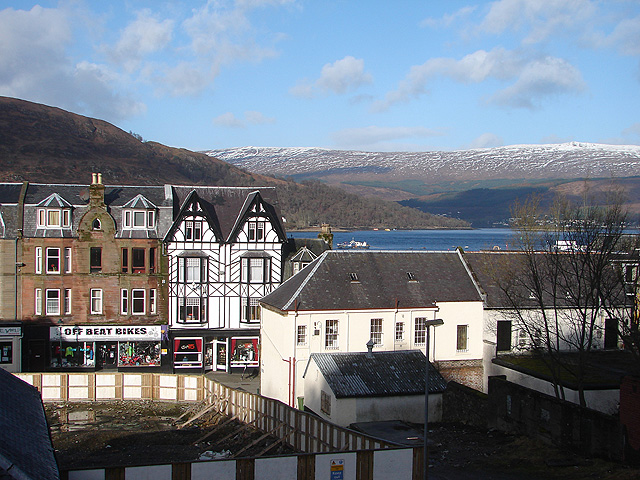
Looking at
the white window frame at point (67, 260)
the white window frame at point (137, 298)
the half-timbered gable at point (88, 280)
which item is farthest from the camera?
the white window frame at point (137, 298)

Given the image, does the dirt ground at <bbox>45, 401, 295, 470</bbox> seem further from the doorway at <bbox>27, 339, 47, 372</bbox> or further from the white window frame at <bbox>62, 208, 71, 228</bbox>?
the white window frame at <bbox>62, 208, 71, 228</bbox>

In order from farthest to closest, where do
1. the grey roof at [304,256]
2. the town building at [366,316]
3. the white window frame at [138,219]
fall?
1. the white window frame at [138,219]
2. the grey roof at [304,256]
3. the town building at [366,316]

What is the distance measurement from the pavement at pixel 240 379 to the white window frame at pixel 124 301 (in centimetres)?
690

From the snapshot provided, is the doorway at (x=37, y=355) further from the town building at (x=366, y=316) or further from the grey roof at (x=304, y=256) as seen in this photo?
the grey roof at (x=304, y=256)

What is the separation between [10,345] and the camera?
42.4 meters

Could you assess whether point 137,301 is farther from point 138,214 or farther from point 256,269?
point 256,269

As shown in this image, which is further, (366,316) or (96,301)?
(96,301)

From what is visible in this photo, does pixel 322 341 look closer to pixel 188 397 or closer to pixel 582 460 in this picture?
pixel 188 397

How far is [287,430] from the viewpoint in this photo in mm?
26609

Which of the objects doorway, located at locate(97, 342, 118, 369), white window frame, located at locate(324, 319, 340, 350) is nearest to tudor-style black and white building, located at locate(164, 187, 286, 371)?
doorway, located at locate(97, 342, 118, 369)

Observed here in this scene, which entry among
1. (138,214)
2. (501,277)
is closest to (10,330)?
(138,214)

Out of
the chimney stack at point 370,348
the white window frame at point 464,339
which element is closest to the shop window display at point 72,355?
the chimney stack at point 370,348

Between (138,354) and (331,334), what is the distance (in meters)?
16.2

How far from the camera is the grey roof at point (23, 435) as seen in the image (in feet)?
38.0
